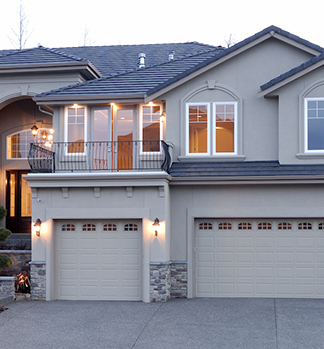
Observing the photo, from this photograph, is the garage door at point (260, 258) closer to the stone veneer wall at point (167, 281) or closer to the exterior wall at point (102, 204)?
the stone veneer wall at point (167, 281)

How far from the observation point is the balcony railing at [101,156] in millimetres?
15864

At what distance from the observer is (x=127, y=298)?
47.8 ft

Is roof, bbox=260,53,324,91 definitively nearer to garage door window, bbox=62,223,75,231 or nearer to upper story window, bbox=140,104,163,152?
upper story window, bbox=140,104,163,152

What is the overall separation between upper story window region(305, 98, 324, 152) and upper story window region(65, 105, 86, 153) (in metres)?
6.63

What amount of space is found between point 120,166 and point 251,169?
398cm

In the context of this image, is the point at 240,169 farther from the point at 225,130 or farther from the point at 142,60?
the point at 142,60

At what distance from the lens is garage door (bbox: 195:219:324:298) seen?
48.6ft

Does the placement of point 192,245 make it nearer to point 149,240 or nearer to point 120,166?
point 149,240

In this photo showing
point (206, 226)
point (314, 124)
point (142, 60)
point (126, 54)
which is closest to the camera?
point (314, 124)

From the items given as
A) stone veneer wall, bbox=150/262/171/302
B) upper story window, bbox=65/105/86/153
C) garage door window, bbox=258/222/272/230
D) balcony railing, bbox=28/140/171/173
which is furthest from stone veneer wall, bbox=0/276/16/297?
garage door window, bbox=258/222/272/230

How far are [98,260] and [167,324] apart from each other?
12.2 feet

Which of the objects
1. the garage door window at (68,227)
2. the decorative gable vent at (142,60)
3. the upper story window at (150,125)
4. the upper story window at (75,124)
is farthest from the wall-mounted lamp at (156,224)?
the decorative gable vent at (142,60)

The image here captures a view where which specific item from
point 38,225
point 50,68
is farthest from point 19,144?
point 38,225

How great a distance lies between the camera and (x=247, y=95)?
50.7 feet
